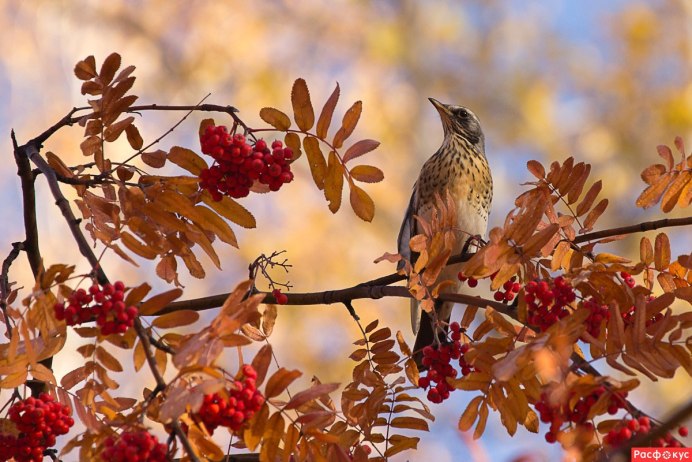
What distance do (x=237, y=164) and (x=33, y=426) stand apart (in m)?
0.58

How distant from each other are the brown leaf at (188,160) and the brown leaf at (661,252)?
0.94 meters

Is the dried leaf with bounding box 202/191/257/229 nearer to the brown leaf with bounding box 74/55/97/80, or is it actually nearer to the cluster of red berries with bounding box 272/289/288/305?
the cluster of red berries with bounding box 272/289/288/305

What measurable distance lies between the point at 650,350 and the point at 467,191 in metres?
2.44

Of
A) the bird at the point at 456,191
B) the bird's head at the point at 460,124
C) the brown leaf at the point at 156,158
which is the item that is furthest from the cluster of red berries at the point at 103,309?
the bird's head at the point at 460,124

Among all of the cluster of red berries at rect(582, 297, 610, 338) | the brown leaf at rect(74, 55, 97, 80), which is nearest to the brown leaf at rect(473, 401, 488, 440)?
the cluster of red berries at rect(582, 297, 610, 338)

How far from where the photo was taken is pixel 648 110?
32.2ft

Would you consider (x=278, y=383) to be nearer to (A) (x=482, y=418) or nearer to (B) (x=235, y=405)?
(B) (x=235, y=405)

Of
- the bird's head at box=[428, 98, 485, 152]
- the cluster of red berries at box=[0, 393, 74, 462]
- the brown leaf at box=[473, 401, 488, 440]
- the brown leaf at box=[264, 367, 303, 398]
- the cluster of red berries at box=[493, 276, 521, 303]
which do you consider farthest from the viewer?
the bird's head at box=[428, 98, 485, 152]

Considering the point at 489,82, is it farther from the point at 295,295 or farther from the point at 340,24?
the point at 295,295

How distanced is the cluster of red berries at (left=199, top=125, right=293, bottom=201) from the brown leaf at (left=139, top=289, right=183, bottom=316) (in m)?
0.35

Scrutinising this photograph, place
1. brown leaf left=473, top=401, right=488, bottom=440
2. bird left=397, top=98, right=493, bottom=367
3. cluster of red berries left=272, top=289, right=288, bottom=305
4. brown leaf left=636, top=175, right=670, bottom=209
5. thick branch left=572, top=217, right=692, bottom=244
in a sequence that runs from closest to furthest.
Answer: brown leaf left=473, top=401, right=488, bottom=440
thick branch left=572, top=217, right=692, bottom=244
cluster of red berries left=272, top=289, right=288, bottom=305
brown leaf left=636, top=175, right=670, bottom=209
bird left=397, top=98, right=493, bottom=367

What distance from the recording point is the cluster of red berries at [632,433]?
1.30 metres

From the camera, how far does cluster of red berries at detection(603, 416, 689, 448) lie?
51.3 inches

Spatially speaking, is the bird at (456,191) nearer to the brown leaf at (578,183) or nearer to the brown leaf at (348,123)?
the brown leaf at (578,183)
